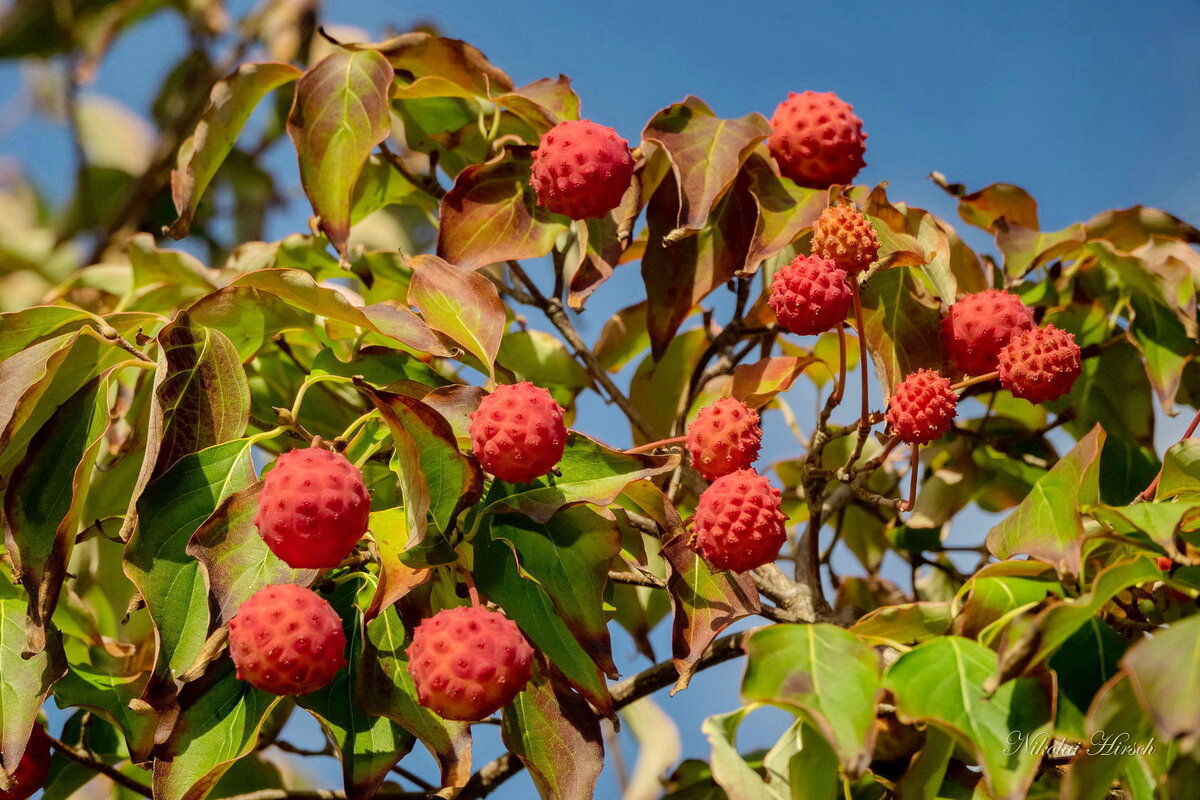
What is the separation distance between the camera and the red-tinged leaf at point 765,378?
95 centimetres

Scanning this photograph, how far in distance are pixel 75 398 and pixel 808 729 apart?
0.58 metres

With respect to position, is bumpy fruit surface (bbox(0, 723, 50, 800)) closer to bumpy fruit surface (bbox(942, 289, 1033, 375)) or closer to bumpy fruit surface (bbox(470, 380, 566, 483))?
bumpy fruit surface (bbox(470, 380, 566, 483))

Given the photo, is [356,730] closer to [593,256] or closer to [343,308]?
[343,308]

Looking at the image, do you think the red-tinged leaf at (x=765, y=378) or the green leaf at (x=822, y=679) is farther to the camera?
the red-tinged leaf at (x=765, y=378)

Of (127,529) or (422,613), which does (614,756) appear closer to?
(422,613)

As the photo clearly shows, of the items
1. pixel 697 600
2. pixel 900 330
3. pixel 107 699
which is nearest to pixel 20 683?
pixel 107 699

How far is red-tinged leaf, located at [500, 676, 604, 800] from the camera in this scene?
789 millimetres

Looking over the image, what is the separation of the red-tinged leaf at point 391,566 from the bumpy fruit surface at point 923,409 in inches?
13.8

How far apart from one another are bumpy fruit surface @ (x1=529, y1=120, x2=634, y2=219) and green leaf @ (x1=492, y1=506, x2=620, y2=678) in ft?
0.95

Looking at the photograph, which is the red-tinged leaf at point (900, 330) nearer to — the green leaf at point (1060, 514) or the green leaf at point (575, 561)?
the green leaf at point (1060, 514)

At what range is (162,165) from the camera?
2.13 m

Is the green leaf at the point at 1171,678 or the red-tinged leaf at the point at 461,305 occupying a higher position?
the green leaf at the point at 1171,678

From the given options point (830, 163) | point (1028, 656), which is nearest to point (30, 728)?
point (1028, 656)

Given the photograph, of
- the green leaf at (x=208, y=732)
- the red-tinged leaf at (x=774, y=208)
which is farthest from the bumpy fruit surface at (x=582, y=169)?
the green leaf at (x=208, y=732)
